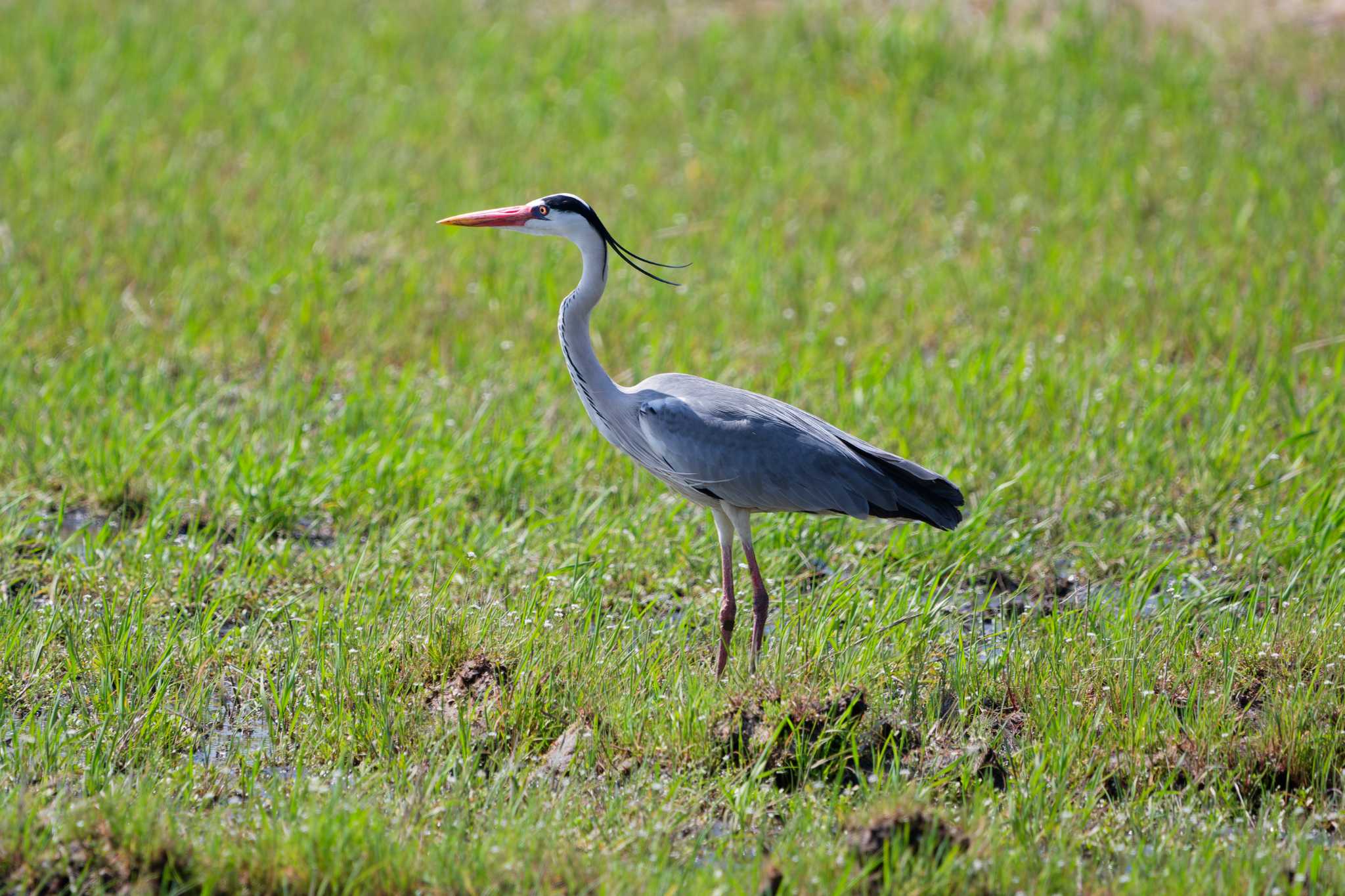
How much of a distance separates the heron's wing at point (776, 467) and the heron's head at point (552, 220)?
479mm

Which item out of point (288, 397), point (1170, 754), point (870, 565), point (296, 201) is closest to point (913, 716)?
point (1170, 754)

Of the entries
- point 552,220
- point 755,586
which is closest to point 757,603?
point 755,586

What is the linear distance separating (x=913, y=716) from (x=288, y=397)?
11.4 feet

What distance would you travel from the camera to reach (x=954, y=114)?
1069 centimetres

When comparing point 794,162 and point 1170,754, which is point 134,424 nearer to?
point 1170,754

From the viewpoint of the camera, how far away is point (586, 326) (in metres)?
4.73

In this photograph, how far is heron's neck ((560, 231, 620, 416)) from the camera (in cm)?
476

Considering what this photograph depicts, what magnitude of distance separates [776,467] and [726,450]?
0.17 m

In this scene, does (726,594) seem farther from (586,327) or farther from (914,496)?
(586,327)

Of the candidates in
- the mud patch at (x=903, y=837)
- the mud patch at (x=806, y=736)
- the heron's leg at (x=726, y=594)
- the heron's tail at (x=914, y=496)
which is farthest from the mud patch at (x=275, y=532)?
the mud patch at (x=903, y=837)

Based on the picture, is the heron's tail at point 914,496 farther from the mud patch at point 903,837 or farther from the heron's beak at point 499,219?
the heron's beak at point 499,219

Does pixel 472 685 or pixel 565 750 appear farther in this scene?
pixel 472 685

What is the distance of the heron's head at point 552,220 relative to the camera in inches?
186

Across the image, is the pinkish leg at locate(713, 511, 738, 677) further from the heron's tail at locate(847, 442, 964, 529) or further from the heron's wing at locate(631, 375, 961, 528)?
the heron's tail at locate(847, 442, 964, 529)
